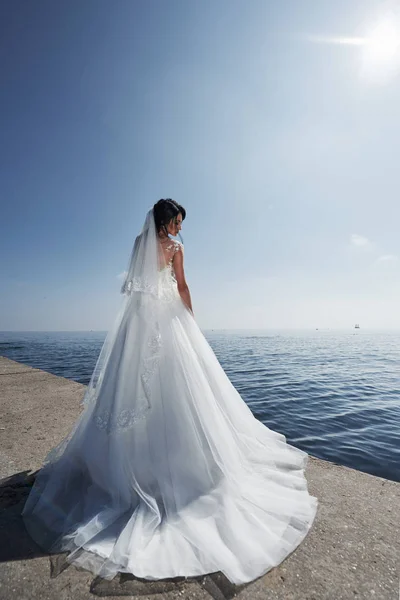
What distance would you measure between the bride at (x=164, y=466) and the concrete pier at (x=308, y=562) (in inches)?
2.9

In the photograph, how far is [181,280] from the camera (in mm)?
3643

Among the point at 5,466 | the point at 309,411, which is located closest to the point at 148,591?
the point at 5,466

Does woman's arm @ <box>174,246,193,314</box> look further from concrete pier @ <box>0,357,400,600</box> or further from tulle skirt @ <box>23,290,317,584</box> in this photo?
concrete pier @ <box>0,357,400,600</box>

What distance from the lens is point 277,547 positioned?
204 centimetres

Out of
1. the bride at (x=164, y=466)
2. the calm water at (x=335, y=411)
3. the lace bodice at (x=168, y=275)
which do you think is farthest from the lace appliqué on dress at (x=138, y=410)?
the calm water at (x=335, y=411)

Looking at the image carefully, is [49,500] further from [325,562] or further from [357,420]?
[357,420]

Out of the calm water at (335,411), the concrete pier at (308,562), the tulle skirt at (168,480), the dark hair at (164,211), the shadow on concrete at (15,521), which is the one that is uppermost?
the dark hair at (164,211)

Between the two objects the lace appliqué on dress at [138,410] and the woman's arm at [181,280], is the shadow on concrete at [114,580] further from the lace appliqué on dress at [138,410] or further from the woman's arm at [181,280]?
the woman's arm at [181,280]

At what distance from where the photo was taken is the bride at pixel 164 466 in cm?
202

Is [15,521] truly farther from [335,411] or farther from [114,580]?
[335,411]

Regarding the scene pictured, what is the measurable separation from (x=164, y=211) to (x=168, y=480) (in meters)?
3.04

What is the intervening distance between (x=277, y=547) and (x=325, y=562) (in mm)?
346

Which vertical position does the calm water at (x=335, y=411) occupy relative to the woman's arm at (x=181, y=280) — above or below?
below

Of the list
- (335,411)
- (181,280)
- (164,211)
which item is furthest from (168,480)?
(335,411)
